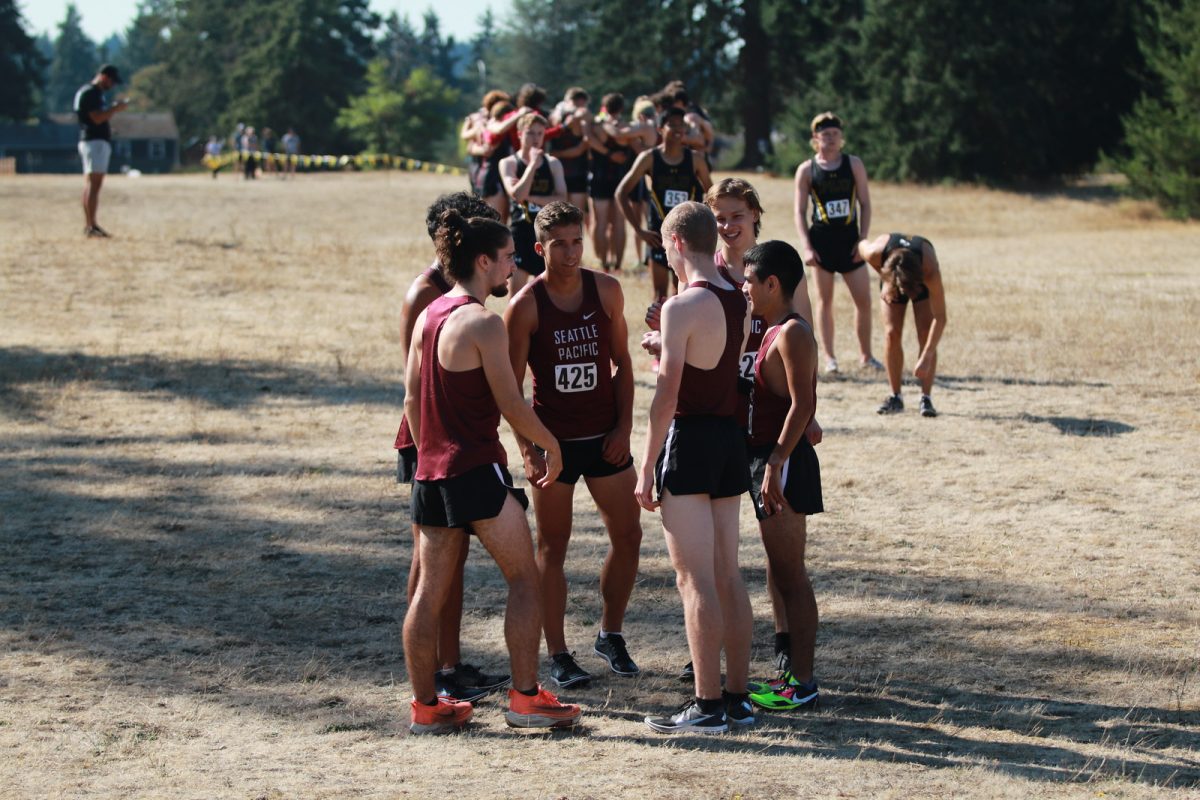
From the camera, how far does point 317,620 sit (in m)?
6.64

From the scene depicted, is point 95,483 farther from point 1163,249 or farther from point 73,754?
point 1163,249

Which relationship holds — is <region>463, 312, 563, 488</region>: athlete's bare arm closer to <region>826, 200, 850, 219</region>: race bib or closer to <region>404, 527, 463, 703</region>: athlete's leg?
<region>404, 527, 463, 703</region>: athlete's leg

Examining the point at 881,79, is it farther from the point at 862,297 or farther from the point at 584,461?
the point at 584,461

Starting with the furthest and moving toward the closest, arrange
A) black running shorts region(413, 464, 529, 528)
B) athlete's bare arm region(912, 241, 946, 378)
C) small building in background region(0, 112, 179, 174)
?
1. small building in background region(0, 112, 179, 174)
2. athlete's bare arm region(912, 241, 946, 378)
3. black running shorts region(413, 464, 529, 528)

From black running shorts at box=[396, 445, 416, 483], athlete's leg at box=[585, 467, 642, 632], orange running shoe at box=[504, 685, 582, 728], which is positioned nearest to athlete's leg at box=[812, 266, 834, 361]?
athlete's leg at box=[585, 467, 642, 632]

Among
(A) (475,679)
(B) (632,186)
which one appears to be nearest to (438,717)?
(A) (475,679)

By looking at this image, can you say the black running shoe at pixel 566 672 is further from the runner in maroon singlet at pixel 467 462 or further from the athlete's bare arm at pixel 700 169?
the athlete's bare arm at pixel 700 169

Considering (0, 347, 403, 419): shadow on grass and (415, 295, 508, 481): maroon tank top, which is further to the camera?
(0, 347, 403, 419): shadow on grass

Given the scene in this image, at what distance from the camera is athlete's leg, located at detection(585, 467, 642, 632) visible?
18.8ft

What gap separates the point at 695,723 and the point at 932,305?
6140mm

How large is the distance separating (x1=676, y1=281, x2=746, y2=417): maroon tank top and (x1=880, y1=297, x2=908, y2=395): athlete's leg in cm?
563

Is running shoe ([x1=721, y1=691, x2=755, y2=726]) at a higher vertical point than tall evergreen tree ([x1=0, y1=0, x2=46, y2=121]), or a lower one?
lower

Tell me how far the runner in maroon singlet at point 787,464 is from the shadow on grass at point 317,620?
208 millimetres

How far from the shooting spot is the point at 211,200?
29.0 metres
